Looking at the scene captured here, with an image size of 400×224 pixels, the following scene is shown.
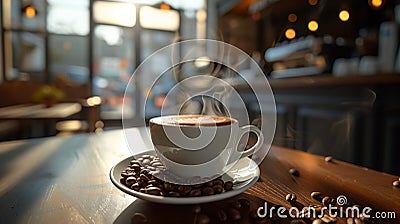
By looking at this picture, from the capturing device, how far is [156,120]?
0.48 m

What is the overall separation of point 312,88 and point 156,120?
5.07 ft

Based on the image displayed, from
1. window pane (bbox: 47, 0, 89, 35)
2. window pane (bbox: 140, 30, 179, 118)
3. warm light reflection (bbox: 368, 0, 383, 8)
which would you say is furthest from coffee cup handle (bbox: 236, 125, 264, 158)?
window pane (bbox: 47, 0, 89, 35)

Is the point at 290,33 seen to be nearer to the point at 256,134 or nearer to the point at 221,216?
the point at 256,134

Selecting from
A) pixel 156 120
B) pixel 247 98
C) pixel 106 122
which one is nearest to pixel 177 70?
pixel 106 122

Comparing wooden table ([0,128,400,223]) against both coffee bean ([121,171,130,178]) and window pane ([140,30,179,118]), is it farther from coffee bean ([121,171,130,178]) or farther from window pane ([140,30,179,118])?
window pane ([140,30,179,118])

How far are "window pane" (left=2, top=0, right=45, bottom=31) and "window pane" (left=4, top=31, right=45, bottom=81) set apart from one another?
11 centimetres

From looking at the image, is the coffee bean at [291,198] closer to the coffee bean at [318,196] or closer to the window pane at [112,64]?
the coffee bean at [318,196]

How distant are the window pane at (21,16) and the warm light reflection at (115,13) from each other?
71 cm

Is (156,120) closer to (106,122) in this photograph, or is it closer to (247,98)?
(247,98)

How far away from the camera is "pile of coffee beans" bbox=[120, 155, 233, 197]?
0.39 metres

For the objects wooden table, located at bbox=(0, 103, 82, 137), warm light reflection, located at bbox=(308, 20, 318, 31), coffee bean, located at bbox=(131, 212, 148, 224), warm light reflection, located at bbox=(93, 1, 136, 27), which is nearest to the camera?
coffee bean, located at bbox=(131, 212, 148, 224)

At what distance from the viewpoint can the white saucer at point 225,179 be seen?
367 mm

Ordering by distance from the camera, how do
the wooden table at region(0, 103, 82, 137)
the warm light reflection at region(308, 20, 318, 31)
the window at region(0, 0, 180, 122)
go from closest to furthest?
the wooden table at region(0, 103, 82, 137), the warm light reflection at region(308, 20, 318, 31), the window at region(0, 0, 180, 122)

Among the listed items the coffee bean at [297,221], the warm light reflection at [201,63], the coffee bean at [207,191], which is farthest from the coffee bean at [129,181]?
the warm light reflection at [201,63]
